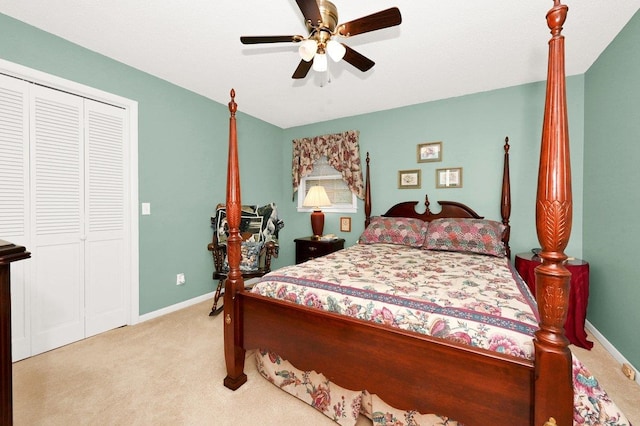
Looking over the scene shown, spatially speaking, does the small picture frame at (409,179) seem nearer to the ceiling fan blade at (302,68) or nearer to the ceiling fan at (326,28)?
the ceiling fan blade at (302,68)

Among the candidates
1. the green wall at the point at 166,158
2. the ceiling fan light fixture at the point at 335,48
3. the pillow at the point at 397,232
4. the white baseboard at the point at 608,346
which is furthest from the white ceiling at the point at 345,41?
the white baseboard at the point at 608,346

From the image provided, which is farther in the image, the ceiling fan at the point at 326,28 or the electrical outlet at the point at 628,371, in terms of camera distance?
the electrical outlet at the point at 628,371

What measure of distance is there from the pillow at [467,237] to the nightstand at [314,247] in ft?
3.94

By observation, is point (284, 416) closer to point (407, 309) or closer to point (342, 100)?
point (407, 309)

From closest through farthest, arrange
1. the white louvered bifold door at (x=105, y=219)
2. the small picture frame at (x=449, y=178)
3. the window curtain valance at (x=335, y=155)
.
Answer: the white louvered bifold door at (x=105, y=219), the small picture frame at (x=449, y=178), the window curtain valance at (x=335, y=155)

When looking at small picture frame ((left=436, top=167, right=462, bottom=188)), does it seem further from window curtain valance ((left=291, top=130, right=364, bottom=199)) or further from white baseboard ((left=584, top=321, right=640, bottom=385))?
white baseboard ((left=584, top=321, right=640, bottom=385))

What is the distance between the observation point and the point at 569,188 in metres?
0.90

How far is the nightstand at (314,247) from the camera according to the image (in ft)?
12.0

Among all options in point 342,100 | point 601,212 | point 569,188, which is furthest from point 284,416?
point 342,100

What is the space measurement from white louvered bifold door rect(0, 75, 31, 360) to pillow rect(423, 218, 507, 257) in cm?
340

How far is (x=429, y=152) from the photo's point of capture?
3.48 m

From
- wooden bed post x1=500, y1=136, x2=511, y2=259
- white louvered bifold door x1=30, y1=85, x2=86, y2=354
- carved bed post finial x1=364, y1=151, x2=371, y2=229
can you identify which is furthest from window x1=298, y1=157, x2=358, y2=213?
white louvered bifold door x1=30, y1=85, x2=86, y2=354

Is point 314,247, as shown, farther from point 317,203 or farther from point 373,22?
point 373,22

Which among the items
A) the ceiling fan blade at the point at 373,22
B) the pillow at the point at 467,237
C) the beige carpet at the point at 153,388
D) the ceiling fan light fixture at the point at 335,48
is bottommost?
the beige carpet at the point at 153,388
